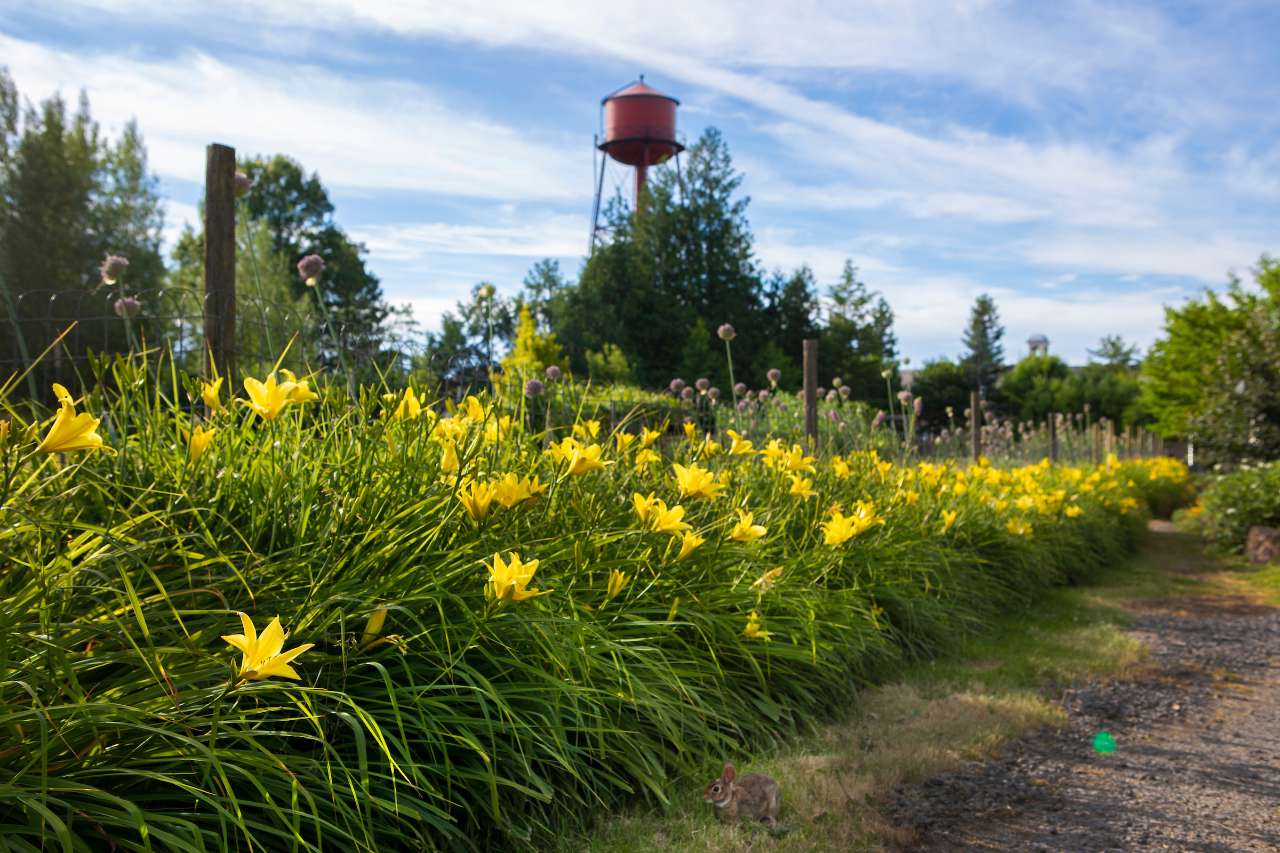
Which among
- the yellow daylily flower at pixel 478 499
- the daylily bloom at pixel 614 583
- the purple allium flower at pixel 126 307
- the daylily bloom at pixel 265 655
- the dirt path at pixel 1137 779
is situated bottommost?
the dirt path at pixel 1137 779

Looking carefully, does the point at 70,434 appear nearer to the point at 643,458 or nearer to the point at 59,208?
the point at 643,458

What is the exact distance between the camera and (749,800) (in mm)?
2260

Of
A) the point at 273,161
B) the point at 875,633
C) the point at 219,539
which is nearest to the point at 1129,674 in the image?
the point at 875,633

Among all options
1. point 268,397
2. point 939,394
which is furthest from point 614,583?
point 939,394

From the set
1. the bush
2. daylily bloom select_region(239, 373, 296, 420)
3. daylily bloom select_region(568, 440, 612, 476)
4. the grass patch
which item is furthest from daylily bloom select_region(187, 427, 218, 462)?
the bush

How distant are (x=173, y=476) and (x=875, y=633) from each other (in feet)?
8.99

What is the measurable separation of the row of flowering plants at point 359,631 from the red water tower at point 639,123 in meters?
24.1

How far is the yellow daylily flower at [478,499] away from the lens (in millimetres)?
2057

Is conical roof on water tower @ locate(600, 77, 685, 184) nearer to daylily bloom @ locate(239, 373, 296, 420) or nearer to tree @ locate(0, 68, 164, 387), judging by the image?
tree @ locate(0, 68, 164, 387)

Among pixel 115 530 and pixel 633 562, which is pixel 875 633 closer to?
pixel 633 562

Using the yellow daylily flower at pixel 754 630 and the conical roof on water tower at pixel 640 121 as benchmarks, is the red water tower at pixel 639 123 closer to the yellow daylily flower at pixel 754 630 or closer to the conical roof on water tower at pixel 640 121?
the conical roof on water tower at pixel 640 121

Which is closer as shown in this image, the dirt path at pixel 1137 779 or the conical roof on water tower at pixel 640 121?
the dirt path at pixel 1137 779

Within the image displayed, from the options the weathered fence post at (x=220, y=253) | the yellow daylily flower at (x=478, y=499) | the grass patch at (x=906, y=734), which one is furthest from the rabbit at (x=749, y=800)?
the weathered fence post at (x=220, y=253)

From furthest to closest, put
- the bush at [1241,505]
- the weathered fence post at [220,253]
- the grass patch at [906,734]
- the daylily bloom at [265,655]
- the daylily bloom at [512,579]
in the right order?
1. the bush at [1241,505]
2. the weathered fence post at [220,253]
3. the grass patch at [906,734]
4. the daylily bloom at [512,579]
5. the daylily bloom at [265,655]
